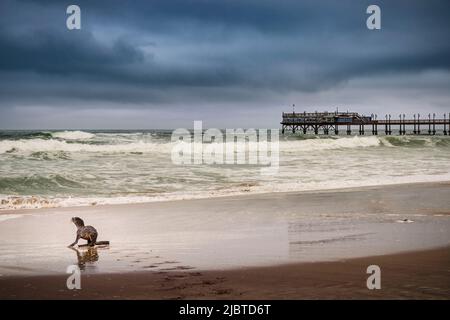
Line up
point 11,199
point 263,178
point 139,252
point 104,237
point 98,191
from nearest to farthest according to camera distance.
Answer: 1. point 139,252
2. point 104,237
3. point 11,199
4. point 98,191
5. point 263,178

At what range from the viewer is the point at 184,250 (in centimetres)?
718

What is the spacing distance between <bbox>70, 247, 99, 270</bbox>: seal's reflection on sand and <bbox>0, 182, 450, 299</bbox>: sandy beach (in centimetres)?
1

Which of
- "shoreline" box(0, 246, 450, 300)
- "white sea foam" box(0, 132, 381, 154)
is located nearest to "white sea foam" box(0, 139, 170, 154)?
"white sea foam" box(0, 132, 381, 154)

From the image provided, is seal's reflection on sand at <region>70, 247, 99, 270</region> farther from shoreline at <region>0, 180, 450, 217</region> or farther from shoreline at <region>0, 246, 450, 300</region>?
shoreline at <region>0, 180, 450, 217</region>

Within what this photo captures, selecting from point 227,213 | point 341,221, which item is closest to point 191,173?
point 227,213

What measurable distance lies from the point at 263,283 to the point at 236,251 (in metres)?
1.80

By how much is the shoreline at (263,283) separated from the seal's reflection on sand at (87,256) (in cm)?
73

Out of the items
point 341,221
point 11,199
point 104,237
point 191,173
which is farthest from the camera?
point 191,173

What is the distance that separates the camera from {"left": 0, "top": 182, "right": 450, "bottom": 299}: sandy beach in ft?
16.8

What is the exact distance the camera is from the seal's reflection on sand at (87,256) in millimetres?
6492

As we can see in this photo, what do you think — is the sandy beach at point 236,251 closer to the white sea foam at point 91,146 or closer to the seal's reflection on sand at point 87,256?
the seal's reflection on sand at point 87,256

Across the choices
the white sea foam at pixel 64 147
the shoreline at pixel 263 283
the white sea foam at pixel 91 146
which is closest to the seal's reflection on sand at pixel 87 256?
the shoreline at pixel 263 283

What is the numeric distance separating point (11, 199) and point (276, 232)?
342 inches
